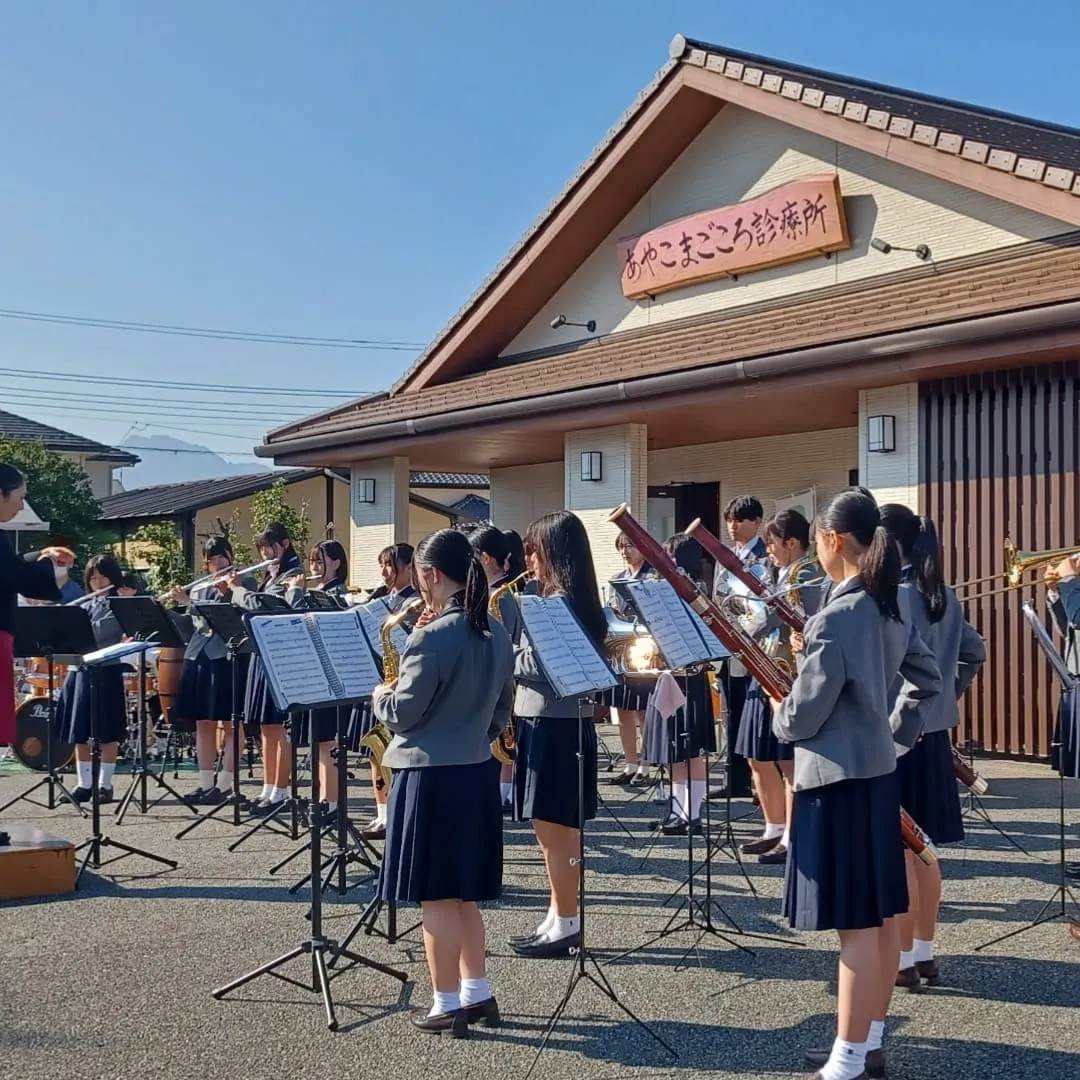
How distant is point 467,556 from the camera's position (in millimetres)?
4387

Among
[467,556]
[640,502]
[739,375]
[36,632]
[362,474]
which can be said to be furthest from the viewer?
[362,474]

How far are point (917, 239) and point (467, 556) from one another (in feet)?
27.8

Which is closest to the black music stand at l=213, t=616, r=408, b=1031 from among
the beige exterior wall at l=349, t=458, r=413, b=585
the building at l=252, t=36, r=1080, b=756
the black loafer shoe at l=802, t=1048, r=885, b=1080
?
the black loafer shoe at l=802, t=1048, r=885, b=1080

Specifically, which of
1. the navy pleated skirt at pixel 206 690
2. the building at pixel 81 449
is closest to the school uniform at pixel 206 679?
the navy pleated skirt at pixel 206 690

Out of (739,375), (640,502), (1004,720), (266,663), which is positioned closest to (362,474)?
(640,502)

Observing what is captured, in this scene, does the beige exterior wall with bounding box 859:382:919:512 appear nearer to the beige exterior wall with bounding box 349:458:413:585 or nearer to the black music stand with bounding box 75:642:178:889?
the black music stand with bounding box 75:642:178:889

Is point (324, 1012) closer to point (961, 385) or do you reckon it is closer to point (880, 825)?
point (880, 825)

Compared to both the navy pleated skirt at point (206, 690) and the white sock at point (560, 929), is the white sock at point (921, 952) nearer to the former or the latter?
the white sock at point (560, 929)

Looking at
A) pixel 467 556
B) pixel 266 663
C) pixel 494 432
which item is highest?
pixel 494 432

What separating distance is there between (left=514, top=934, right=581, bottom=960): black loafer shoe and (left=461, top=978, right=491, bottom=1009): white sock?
86 centimetres

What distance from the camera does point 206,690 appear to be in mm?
8773

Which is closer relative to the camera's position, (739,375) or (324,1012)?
(324,1012)

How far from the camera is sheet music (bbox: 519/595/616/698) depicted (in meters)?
4.63

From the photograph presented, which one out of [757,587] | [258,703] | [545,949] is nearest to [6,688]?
[258,703]
